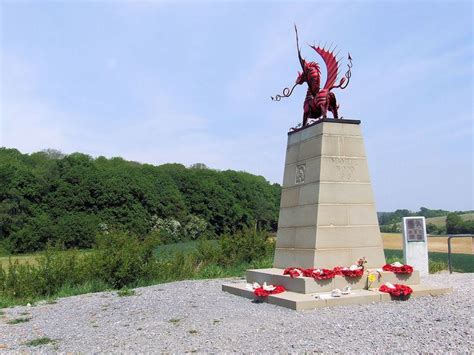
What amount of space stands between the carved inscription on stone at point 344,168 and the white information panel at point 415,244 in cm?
402

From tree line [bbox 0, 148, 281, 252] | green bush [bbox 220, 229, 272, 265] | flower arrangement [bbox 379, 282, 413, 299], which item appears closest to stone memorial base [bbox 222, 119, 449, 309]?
flower arrangement [bbox 379, 282, 413, 299]

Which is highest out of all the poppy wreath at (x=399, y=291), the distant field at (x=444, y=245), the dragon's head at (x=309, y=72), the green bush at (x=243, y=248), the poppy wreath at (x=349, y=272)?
the dragon's head at (x=309, y=72)

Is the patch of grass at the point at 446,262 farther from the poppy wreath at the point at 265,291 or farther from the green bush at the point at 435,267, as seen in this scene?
the poppy wreath at the point at 265,291

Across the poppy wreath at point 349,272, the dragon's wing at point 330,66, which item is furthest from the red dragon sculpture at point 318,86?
the poppy wreath at point 349,272

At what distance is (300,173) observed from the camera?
9578 mm

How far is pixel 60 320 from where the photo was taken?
7504 mm

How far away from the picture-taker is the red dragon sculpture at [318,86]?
958 cm

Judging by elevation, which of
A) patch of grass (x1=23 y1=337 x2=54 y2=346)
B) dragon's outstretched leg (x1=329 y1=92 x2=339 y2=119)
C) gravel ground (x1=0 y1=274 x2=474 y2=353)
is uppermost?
dragon's outstretched leg (x1=329 y1=92 x2=339 y2=119)

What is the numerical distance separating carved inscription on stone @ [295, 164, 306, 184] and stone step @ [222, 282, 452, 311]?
7.59 feet

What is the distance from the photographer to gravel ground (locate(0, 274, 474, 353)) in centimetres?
518

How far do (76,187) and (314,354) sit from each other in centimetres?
4288

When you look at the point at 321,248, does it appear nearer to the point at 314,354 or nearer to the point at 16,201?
the point at 314,354

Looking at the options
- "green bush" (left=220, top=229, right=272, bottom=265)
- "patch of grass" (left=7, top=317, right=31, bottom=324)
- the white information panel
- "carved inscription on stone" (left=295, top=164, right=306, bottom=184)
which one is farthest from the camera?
"green bush" (left=220, top=229, right=272, bottom=265)

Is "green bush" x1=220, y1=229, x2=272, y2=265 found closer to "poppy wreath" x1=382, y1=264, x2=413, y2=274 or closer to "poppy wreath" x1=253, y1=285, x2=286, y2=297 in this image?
"poppy wreath" x1=253, y1=285, x2=286, y2=297
